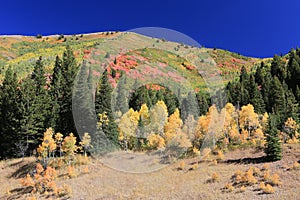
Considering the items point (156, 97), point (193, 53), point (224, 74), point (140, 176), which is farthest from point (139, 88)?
point (224, 74)

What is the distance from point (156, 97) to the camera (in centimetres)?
6894

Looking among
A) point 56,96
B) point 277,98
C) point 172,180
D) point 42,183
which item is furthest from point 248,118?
point 42,183

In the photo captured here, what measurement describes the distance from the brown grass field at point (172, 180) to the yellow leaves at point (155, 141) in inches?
177

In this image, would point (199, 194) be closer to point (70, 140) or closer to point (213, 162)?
point (213, 162)

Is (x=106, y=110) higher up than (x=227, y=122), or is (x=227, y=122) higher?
(x=106, y=110)

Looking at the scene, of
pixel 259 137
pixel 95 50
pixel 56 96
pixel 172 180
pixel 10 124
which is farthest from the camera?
pixel 95 50

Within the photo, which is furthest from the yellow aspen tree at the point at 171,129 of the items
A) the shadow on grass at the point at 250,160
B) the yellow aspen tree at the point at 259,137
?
the yellow aspen tree at the point at 259,137

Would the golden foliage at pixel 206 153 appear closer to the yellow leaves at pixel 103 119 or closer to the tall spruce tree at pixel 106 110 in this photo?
the tall spruce tree at pixel 106 110

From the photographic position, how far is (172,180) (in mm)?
30422

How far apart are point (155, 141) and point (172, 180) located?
1498 cm

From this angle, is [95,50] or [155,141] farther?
[95,50]

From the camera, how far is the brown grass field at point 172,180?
989 inches

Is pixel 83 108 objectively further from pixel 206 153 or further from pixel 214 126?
pixel 214 126

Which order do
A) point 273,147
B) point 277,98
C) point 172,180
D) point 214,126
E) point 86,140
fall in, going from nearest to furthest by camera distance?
point 172,180, point 273,147, point 86,140, point 214,126, point 277,98
